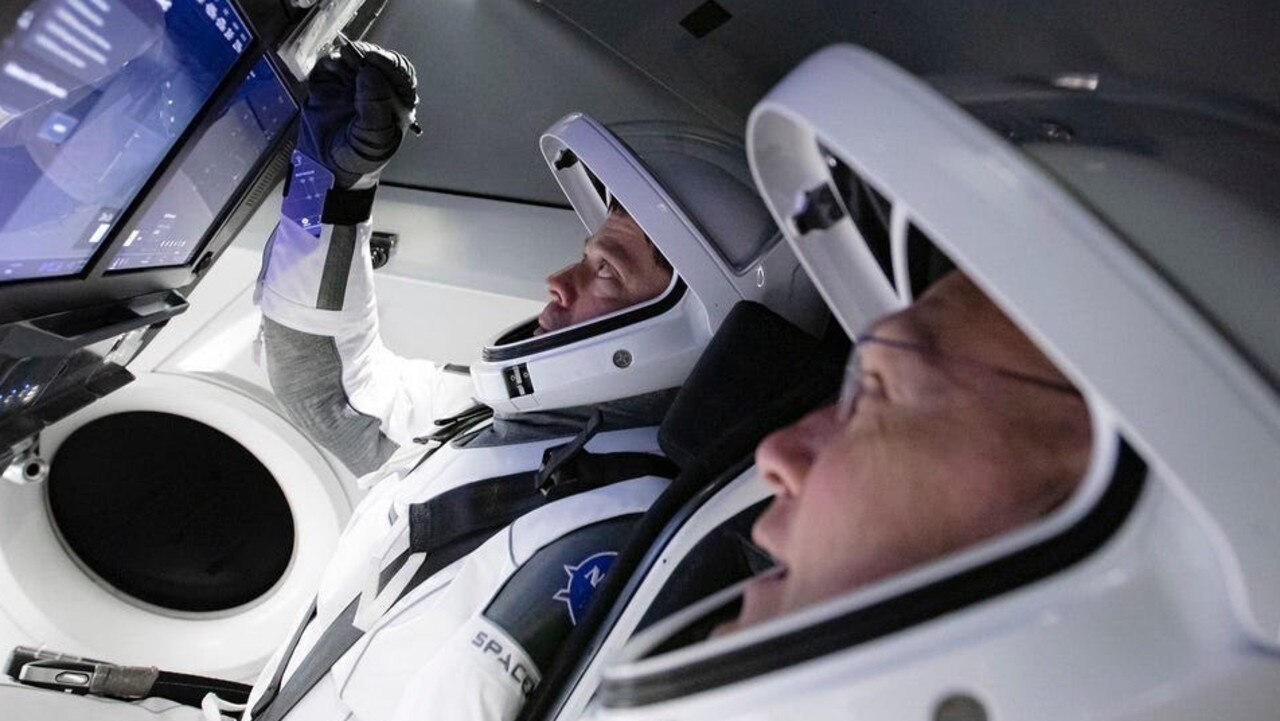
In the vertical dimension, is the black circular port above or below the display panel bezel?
below

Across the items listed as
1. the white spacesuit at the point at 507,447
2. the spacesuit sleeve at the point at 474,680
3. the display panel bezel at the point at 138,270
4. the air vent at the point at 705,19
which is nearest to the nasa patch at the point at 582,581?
the white spacesuit at the point at 507,447

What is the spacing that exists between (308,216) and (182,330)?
0.89 m

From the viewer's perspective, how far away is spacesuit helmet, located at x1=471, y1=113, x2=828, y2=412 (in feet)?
5.06

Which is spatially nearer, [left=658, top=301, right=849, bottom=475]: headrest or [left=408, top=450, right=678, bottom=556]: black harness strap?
[left=658, top=301, right=849, bottom=475]: headrest

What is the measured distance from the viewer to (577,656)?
1.22 m

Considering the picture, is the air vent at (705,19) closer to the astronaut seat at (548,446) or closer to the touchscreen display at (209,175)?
the astronaut seat at (548,446)

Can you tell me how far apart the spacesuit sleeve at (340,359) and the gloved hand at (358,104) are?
0.24 metres

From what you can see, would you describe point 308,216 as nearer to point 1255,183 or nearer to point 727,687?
point 727,687

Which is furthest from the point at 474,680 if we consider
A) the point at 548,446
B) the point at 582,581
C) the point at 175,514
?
the point at 175,514

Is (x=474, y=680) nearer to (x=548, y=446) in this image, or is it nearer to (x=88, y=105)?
(x=548, y=446)

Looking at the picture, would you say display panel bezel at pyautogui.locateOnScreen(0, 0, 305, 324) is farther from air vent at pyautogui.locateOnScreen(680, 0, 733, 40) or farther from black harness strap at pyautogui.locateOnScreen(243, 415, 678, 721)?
air vent at pyautogui.locateOnScreen(680, 0, 733, 40)

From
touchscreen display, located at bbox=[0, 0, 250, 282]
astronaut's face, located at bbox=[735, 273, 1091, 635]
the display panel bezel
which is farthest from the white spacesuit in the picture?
astronaut's face, located at bbox=[735, 273, 1091, 635]

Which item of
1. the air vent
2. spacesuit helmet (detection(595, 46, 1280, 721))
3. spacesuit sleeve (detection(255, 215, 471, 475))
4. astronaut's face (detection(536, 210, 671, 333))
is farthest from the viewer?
the air vent

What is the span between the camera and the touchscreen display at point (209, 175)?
1.37 m
